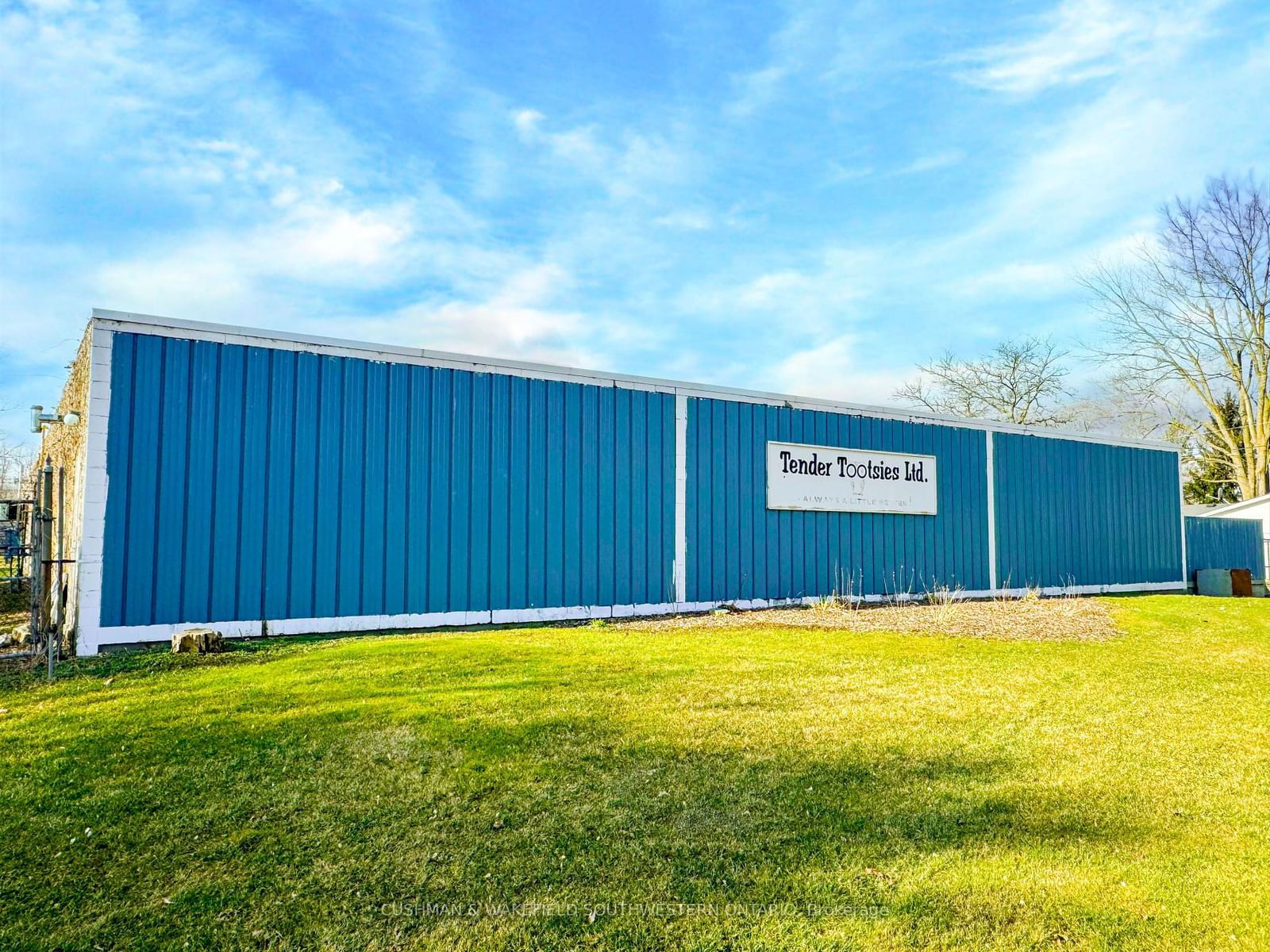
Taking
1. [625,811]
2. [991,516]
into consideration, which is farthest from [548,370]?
[991,516]

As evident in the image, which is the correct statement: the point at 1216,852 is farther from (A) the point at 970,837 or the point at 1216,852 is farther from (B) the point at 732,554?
(B) the point at 732,554

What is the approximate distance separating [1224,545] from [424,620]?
19.5 m

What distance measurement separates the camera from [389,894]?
269cm

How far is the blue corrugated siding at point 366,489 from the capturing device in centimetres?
783

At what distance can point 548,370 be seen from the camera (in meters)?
9.99

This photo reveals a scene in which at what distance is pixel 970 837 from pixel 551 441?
742 cm

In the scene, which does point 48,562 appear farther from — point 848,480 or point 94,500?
point 848,480

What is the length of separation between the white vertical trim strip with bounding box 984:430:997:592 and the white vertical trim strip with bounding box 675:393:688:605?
6.50 meters

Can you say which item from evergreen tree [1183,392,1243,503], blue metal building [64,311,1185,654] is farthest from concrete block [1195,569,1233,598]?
evergreen tree [1183,392,1243,503]

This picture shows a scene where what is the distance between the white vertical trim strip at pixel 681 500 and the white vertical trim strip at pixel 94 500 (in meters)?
6.51

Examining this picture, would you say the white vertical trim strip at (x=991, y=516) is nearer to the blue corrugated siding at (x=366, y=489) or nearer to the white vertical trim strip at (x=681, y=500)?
the white vertical trim strip at (x=681, y=500)

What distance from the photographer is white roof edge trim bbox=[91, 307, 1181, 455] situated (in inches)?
310

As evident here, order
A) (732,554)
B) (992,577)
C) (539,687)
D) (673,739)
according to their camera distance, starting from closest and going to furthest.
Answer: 1. (673,739)
2. (539,687)
3. (732,554)
4. (992,577)

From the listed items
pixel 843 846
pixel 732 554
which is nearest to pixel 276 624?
pixel 732 554
